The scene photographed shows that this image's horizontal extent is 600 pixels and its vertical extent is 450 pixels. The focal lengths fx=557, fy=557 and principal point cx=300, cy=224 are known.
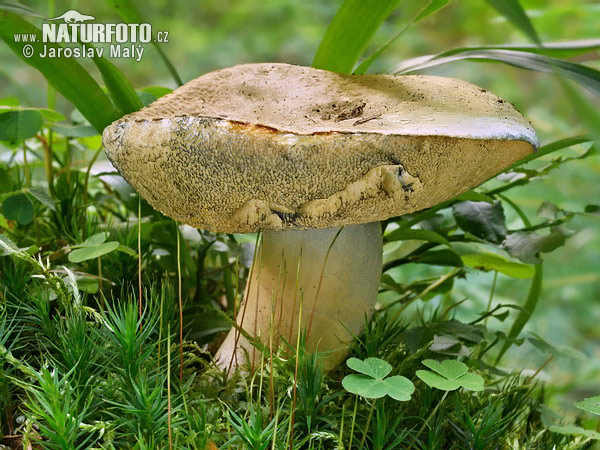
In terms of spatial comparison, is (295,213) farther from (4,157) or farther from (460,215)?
(4,157)

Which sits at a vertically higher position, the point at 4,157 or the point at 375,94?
the point at 375,94

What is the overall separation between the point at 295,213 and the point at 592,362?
5.75ft

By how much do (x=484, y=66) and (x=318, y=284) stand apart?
297 cm

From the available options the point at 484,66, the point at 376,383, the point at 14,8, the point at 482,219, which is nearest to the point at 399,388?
the point at 376,383

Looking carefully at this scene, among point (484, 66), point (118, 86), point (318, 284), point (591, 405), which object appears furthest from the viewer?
point (484, 66)

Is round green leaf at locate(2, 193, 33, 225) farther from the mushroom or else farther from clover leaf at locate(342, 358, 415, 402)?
clover leaf at locate(342, 358, 415, 402)

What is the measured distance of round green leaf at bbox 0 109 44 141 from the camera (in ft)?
4.04

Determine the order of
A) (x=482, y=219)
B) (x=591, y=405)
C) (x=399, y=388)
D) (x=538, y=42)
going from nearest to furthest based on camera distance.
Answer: (x=538, y=42) < (x=399, y=388) < (x=591, y=405) < (x=482, y=219)

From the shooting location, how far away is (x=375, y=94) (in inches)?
38.4

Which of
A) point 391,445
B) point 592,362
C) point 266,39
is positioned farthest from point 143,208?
point 266,39

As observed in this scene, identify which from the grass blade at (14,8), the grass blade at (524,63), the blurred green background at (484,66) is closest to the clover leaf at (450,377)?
the grass blade at (524,63)

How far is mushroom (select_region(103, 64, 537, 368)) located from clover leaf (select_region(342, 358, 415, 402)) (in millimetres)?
144

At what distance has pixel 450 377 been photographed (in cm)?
91

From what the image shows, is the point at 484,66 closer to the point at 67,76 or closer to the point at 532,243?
the point at 532,243
